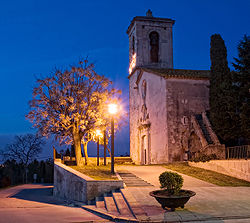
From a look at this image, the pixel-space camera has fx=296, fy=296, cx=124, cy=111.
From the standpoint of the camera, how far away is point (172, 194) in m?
8.80

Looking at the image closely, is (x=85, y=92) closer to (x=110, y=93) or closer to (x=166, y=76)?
(x=110, y=93)

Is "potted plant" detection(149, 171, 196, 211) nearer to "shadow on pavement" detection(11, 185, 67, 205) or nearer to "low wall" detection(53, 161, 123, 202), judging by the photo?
"low wall" detection(53, 161, 123, 202)

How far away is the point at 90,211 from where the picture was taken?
1059 cm

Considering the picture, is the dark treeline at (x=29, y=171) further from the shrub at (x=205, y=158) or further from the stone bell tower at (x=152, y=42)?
the shrub at (x=205, y=158)

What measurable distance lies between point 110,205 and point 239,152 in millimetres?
9397

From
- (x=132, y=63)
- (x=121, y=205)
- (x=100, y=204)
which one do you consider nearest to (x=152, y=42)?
(x=132, y=63)

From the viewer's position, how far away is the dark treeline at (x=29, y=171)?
48125 millimetres

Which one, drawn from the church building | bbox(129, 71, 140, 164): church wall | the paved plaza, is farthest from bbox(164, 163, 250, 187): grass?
bbox(129, 71, 140, 164): church wall

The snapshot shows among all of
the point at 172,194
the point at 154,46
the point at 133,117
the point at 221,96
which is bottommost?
the point at 172,194

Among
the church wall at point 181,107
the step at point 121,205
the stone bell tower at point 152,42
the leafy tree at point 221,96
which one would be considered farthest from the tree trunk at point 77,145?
the stone bell tower at point 152,42

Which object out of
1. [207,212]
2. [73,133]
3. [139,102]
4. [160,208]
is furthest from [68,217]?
[139,102]

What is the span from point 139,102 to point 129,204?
2560 centimetres

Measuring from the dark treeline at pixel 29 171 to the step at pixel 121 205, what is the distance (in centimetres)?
3985

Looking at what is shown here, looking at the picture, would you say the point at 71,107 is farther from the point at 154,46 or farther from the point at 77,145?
the point at 154,46
